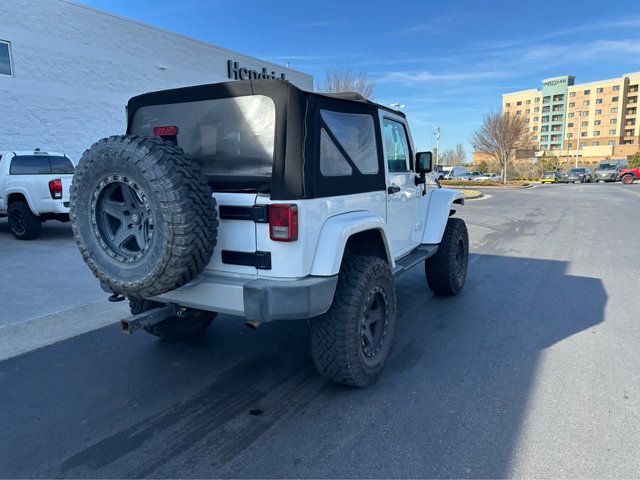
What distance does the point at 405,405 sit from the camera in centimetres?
303

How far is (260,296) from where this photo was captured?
2.71m

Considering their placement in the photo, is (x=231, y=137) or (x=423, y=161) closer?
(x=231, y=137)

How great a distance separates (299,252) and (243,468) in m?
1.29

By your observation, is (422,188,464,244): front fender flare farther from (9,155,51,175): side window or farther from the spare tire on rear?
(9,155,51,175): side window

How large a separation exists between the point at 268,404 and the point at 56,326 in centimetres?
281

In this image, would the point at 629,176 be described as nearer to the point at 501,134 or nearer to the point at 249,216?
the point at 501,134

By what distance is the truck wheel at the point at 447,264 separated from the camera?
17.4ft

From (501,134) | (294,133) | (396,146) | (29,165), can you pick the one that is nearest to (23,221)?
(29,165)

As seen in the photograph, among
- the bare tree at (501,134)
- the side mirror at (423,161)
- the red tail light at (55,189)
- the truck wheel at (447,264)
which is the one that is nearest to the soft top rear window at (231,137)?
the side mirror at (423,161)

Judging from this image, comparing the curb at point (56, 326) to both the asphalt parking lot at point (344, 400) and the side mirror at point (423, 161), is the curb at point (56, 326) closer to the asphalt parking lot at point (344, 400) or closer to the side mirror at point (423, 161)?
the asphalt parking lot at point (344, 400)

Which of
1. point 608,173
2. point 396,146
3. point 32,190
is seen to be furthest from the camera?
point 608,173

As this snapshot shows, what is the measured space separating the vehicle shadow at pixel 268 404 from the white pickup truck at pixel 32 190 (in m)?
5.60

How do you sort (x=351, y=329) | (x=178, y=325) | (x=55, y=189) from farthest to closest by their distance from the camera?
(x=55, y=189), (x=178, y=325), (x=351, y=329)

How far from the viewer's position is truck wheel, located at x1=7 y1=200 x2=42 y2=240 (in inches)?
351
